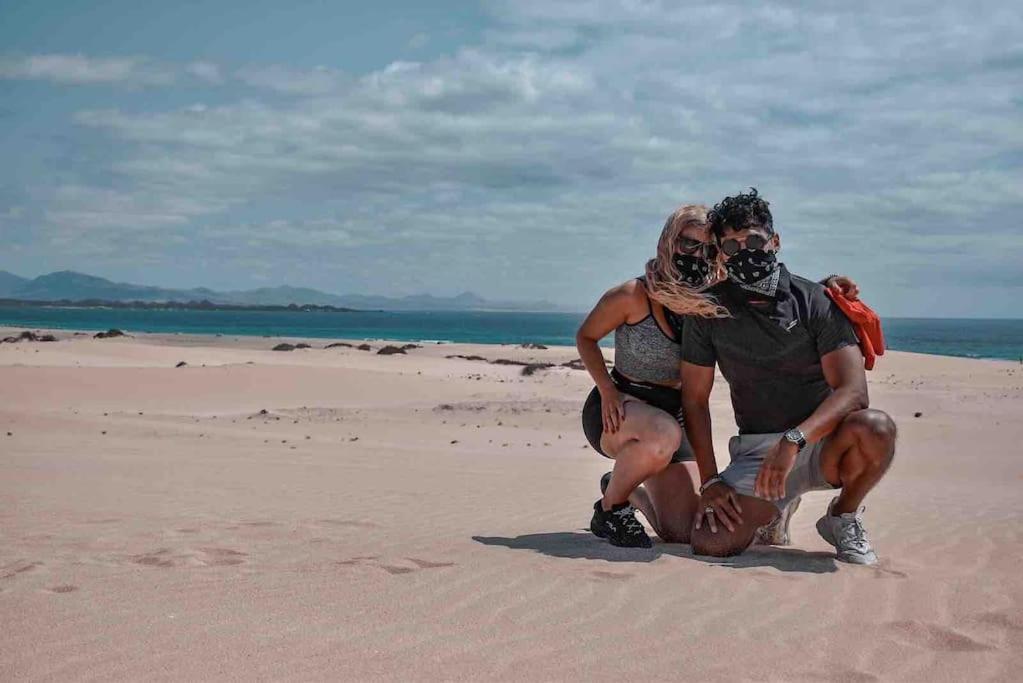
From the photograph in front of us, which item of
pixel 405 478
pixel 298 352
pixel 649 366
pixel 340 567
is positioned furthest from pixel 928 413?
pixel 298 352

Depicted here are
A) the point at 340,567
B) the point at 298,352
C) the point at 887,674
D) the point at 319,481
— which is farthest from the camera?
the point at 298,352

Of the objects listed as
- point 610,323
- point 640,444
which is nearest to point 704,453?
point 640,444

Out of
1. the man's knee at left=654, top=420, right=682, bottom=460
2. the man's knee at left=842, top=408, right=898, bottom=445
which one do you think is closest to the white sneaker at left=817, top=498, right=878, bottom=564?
the man's knee at left=842, top=408, right=898, bottom=445

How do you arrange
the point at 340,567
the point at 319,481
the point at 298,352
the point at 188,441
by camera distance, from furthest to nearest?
the point at 298,352
the point at 188,441
the point at 319,481
the point at 340,567

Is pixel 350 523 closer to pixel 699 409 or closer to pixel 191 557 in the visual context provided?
pixel 191 557

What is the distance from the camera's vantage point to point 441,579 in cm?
476

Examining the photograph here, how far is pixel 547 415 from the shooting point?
57.6 feet

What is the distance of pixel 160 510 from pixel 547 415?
36.4 feet

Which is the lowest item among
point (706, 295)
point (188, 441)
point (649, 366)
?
point (188, 441)

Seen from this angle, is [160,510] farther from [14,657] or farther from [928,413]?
[928,413]

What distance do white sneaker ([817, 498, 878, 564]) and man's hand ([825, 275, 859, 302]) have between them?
1.07 m

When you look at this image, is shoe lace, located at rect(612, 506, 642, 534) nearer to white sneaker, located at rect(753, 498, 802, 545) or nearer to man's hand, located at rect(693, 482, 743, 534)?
man's hand, located at rect(693, 482, 743, 534)

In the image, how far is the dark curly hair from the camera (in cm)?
509

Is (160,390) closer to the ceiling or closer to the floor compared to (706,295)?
closer to the floor
